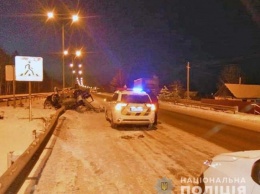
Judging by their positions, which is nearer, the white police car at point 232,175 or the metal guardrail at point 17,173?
the white police car at point 232,175

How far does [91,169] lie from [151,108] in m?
8.10

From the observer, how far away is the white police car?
12.8ft

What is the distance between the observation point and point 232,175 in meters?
4.20

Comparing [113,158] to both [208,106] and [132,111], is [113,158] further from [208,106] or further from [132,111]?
[208,106]

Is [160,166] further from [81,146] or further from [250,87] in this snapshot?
[250,87]

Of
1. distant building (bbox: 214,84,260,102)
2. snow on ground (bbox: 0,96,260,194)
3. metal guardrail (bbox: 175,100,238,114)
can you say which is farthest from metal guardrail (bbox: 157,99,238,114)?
distant building (bbox: 214,84,260,102)

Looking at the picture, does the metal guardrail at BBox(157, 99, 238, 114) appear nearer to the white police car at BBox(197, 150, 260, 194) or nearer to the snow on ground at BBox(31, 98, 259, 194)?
the snow on ground at BBox(31, 98, 259, 194)

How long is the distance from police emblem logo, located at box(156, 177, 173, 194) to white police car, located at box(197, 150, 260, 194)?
6.01 ft

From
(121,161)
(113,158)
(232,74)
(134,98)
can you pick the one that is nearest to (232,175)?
(121,161)

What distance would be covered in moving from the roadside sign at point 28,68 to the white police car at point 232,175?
13.5 m

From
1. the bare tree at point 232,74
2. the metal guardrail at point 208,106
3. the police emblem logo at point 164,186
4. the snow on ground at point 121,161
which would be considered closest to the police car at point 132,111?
the snow on ground at point 121,161

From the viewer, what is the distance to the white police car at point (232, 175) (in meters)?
3.91

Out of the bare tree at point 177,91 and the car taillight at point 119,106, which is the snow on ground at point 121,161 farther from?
the bare tree at point 177,91

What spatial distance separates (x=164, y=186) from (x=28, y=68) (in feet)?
39.2
